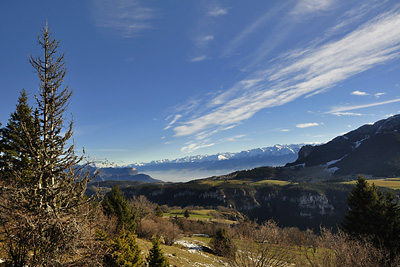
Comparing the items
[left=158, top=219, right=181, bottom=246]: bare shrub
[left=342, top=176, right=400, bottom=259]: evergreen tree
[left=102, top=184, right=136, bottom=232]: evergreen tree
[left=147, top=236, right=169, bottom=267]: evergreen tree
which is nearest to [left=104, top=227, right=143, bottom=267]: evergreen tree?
[left=147, top=236, right=169, bottom=267]: evergreen tree

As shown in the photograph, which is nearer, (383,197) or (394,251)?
(394,251)

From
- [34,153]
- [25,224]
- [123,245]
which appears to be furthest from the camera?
[123,245]

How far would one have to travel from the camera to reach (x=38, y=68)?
11.5 m

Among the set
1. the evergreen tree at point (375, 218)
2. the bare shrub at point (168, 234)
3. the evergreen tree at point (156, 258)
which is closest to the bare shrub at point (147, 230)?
the bare shrub at point (168, 234)

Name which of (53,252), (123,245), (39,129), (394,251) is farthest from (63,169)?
(394,251)

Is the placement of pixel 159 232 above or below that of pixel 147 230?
below

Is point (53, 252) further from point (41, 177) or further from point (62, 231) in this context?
point (41, 177)

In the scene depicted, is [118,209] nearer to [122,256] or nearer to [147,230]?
[147,230]

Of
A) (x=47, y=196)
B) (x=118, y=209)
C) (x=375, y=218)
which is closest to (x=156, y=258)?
(x=47, y=196)

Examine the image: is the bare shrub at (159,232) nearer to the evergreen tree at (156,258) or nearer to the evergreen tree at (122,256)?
the evergreen tree at (156,258)

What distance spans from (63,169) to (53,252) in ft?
12.5

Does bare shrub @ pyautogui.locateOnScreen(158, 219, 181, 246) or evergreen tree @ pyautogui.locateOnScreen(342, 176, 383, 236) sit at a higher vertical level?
evergreen tree @ pyautogui.locateOnScreen(342, 176, 383, 236)

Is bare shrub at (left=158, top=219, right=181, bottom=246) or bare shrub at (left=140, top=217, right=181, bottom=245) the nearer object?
bare shrub at (left=158, top=219, right=181, bottom=246)

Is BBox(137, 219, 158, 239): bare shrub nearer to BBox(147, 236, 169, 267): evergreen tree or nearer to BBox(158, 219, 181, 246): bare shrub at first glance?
BBox(158, 219, 181, 246): bare shrub
